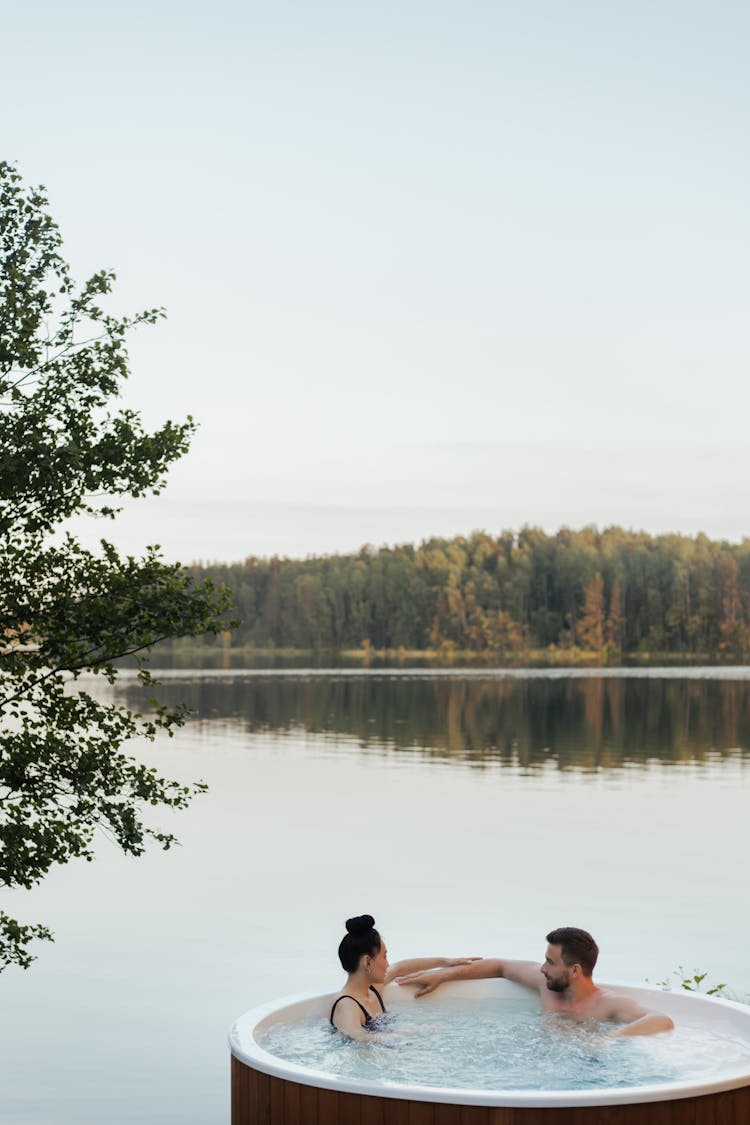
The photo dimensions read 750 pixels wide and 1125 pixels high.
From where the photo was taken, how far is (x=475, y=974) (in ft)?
26.6

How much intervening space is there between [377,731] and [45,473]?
3095cm

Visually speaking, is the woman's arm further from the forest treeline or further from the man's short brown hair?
the forest treeline

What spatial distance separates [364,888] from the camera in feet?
55.2

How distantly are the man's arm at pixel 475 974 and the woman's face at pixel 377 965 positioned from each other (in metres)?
0.43

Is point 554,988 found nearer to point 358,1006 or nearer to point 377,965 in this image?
point 377,965

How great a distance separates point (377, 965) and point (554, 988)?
907mm

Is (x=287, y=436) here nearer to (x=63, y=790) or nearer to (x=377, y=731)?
(x=377, y=731)

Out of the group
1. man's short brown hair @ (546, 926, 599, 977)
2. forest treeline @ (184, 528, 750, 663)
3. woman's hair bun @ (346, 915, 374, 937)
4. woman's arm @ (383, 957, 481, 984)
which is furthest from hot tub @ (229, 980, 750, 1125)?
forest treeline @ (184, 528, 750, 663)

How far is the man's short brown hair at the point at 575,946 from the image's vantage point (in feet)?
24.4

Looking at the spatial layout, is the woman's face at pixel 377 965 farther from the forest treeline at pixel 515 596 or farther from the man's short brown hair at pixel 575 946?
the forest treeline at pixel 515 596

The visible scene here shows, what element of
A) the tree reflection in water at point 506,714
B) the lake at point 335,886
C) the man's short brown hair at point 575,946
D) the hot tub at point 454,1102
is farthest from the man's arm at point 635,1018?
the tree reflection in water at point 506,714

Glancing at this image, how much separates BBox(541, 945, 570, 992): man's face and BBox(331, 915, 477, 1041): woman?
818 mm

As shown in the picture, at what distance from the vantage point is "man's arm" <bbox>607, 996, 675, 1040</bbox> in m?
7.20

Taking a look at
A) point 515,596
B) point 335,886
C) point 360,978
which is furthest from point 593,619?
point 360,978
